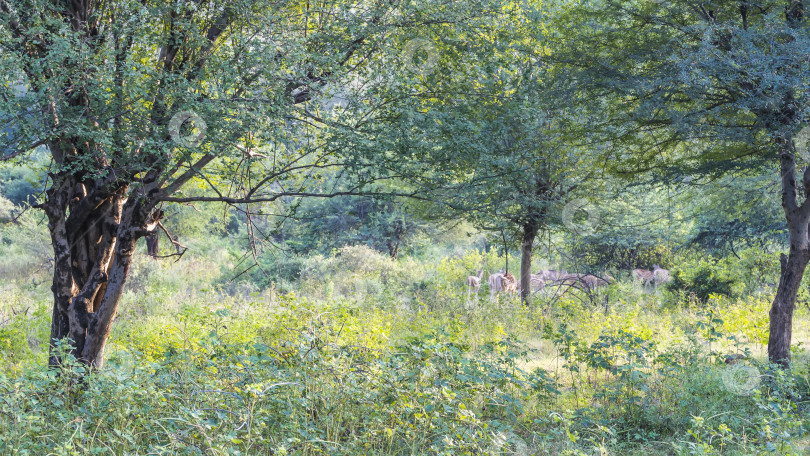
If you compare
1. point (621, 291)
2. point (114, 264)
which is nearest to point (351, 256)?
point (621, 291)

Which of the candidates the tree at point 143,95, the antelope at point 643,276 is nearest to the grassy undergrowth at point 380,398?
the tree at point 143,95

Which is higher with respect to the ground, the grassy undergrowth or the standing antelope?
the grassy undergrowth

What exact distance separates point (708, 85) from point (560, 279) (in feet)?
27.7

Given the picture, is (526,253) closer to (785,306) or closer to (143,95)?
(785,306)

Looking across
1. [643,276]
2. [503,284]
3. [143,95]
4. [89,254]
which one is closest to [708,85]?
[143,95]

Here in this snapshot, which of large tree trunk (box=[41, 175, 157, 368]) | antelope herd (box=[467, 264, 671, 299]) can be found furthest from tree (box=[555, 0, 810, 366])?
antelope herd (box=[467, 264, 671, 299])

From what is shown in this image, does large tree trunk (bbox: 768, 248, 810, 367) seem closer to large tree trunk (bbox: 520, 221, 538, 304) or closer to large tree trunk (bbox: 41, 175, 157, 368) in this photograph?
large tree trunk (bbox: 520, 221, 538, 304)

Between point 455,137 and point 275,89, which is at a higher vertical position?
point 275,89

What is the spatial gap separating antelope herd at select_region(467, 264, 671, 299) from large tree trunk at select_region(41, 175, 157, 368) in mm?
8236

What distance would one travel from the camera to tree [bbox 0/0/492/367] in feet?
14.0

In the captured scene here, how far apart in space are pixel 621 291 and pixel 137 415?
12786 millimetres

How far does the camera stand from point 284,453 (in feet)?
8.55

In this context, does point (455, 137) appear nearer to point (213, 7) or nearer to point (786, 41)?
point (213, 7)

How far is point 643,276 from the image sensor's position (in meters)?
17.1
